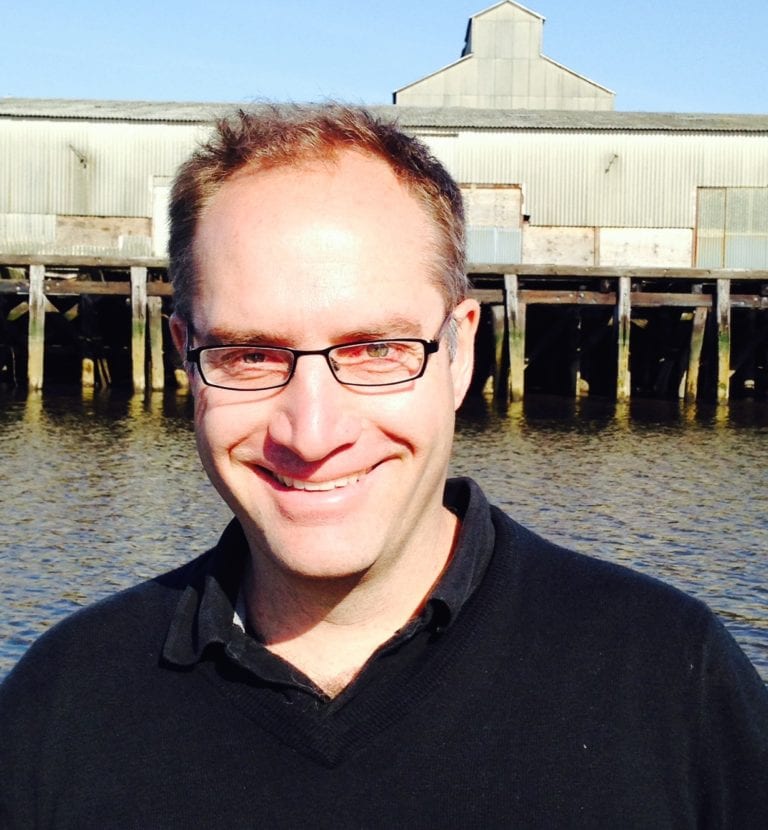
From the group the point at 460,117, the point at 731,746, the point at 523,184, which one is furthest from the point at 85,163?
the point at 731,746

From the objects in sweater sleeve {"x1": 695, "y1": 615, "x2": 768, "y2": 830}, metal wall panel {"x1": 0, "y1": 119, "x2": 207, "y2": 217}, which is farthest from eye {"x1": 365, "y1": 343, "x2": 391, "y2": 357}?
metal wall panel {"x1": 0, "y1": 119, "x2": 207, "y2": 217}

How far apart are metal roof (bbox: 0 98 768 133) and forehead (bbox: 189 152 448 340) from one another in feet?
97.4

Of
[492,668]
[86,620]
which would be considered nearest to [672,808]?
[492,668]

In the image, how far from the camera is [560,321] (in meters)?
28.4

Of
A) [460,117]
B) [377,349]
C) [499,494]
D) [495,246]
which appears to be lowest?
[499,494]

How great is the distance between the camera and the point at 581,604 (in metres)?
2.01

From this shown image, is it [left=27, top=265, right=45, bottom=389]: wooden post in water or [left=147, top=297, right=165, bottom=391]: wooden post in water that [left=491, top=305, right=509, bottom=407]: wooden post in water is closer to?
[left=147, top=297, right=165, bottom=391]: wooden post in water

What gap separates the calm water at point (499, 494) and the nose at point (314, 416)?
20.9 ft

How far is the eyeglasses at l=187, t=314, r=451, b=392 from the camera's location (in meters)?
2.03

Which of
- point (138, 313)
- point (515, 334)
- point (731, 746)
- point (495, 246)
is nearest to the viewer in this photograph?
point (731, 746)

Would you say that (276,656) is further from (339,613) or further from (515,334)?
(515,334)

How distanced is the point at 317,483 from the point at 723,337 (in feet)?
81.0

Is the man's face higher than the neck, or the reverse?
the man's face

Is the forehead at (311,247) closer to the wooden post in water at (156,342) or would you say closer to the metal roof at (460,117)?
the wooden post in water at (156,342)
